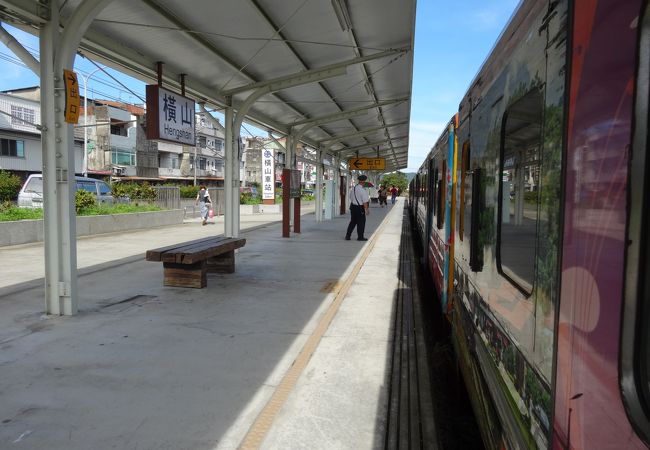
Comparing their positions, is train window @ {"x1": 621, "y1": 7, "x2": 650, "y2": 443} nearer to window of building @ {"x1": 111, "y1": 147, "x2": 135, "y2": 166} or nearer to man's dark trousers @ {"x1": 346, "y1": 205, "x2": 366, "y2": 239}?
man's dark trousers @ {"x1": 346, "y1": 205, "x2": 366, "y2": 239}

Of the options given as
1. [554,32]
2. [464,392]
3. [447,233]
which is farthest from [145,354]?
[554,32]

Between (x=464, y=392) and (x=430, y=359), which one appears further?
(x=430, y=359)

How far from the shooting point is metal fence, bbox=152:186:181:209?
70.8 ft

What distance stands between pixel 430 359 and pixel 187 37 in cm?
571

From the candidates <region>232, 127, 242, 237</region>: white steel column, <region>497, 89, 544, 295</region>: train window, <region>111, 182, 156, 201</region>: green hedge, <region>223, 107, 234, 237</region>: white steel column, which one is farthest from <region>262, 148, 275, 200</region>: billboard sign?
<region>497, 89, 544, 295</region>: train window

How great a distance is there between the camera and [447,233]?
221 inches

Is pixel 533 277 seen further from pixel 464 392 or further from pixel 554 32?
pixel 464 392

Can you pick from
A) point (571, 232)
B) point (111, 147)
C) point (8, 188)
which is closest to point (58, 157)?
point (571, 232)

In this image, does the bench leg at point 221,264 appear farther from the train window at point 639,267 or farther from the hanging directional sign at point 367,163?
the hanging directional sign at point 367,163

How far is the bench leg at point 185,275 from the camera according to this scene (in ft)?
23.7

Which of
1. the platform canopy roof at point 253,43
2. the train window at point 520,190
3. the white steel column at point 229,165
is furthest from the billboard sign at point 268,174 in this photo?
the train window at point 520,190

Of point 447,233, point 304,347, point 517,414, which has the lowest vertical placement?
point 304,347

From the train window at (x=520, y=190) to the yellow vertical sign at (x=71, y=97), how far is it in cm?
466

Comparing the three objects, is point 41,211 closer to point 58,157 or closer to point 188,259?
point 188,259
